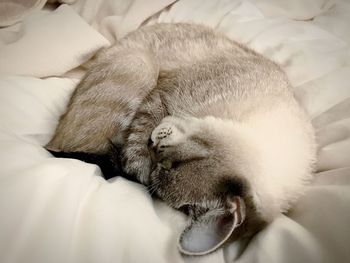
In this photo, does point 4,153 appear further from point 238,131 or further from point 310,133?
point 310,133

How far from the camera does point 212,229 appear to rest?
42.4 inches

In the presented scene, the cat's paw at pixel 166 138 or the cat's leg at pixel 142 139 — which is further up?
the cat's paw at pixel 166 138

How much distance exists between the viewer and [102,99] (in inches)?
60.2

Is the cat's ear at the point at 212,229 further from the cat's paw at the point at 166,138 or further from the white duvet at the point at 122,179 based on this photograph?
the cat's paw at the point at 166,138

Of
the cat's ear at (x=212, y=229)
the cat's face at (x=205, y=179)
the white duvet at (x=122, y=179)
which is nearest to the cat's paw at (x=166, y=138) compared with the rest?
the cat's face at (x=205, y=179)

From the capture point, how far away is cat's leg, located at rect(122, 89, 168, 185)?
1.38m

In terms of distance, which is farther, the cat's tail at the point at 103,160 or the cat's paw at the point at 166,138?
the cat's tail at the point at 103,160

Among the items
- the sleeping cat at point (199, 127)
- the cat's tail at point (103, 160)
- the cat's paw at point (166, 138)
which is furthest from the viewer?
the cat's tail at point (103, 160)

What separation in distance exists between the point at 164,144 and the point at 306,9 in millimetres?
1296

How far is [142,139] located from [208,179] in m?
0.33

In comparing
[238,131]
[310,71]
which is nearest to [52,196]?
[238,131]

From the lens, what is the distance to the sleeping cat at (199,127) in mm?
1152

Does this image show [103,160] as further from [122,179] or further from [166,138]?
[166,138]

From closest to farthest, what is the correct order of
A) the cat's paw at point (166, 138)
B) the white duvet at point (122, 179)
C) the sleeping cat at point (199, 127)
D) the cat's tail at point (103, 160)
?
the white duvet at point (122, 179), the sleeping cat at point (199, 127), the cat's paw at point (166, 138), the cat's tail at point (103, 160)
